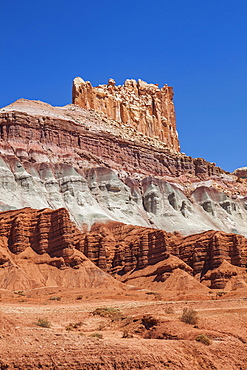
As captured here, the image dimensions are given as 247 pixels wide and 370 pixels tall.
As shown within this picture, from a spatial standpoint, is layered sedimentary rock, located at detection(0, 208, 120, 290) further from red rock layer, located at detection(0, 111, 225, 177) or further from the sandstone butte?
red rock layer, located at detection(0, 111, 225, 177)

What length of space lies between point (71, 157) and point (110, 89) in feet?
172

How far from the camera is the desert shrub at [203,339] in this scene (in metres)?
27.3

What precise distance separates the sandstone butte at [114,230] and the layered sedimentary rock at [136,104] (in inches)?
15.2

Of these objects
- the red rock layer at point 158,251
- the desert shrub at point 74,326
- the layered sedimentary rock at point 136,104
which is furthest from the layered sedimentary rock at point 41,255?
the layered sedimentary rock at point 136,104

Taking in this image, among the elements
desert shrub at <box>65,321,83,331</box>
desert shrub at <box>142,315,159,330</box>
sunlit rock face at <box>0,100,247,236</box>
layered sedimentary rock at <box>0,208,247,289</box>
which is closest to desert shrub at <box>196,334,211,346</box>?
desert shrub at <box>142,315,159,330</box>

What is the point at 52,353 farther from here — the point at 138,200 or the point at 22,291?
the point at 138,200

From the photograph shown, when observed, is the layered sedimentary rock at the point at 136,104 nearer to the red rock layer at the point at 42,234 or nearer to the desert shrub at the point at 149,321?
the red rock layer at the point at 42,234

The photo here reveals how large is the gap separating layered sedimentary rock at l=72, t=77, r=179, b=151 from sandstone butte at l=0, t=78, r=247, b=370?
39cm

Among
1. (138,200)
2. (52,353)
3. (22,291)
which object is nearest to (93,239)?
(22,291)

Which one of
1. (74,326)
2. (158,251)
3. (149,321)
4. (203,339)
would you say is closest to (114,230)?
(158,251)

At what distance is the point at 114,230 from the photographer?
98125 mm

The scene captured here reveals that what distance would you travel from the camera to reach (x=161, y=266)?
8381 cm

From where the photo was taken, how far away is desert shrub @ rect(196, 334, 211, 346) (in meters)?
27.3

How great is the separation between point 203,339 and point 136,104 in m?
148
